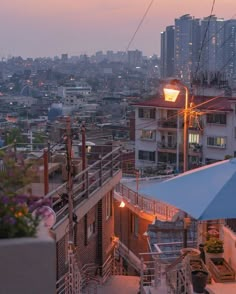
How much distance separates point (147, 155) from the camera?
4388 cm

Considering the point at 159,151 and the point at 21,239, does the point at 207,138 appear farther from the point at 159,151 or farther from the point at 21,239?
the point at 21,239

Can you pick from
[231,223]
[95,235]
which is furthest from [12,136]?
[95,235]

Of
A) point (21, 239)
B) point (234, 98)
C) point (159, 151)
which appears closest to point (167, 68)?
point (159, 151)

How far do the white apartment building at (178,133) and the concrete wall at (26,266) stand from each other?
114ft

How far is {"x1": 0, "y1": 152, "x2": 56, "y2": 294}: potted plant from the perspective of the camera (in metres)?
2.76

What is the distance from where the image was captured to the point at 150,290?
7.53 m

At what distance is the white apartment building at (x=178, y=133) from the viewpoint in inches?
1521

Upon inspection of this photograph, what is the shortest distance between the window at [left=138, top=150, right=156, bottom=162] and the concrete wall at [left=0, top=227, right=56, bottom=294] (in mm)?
40823

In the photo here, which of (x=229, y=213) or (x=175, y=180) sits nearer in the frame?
(x=229, y=213)

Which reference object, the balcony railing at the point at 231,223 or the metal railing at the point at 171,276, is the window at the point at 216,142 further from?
the metal railing at the point at 171,276

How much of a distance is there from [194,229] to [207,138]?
28699 mm

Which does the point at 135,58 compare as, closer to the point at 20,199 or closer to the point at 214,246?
the point at 214,246

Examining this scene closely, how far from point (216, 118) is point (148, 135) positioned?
19.9 ft

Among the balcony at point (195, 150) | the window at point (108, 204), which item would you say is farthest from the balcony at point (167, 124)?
the window at point (108, 204)
